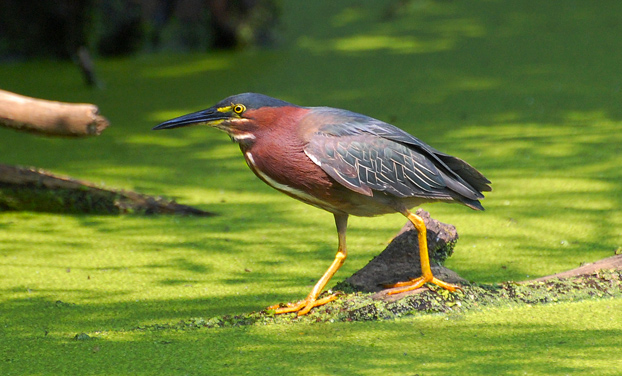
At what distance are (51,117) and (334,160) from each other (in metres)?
0.94

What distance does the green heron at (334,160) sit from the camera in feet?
7.41

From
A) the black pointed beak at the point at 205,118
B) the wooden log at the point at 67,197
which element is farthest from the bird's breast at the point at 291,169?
the wooden log at the point at 67,197

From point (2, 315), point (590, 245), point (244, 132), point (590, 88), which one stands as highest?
point (590, 88)

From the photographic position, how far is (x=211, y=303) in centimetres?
255

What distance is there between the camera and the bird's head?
2.30 metres

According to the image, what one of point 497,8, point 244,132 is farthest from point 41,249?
point 497,8

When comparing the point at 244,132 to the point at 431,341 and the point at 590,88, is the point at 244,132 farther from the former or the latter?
the point at 590,88

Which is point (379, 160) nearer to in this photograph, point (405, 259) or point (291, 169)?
point (291, 169)

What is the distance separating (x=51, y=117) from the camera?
2492mm

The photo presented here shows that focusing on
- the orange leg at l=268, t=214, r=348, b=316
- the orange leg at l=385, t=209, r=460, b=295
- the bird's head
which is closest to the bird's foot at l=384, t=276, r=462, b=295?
the orange leg at l=385, t=209, r=460, b=295

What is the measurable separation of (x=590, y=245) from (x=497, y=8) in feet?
13.3

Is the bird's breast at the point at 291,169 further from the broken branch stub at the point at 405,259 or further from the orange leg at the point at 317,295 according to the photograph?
the broken branch stub at the point at 405,259

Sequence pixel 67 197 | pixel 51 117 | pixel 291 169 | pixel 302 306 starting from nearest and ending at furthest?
pixel 291 169 < pixel 302 306 < pixel 51 117 < pixel 67 197

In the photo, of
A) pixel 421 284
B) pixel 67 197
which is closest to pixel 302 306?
pixel 421 284
